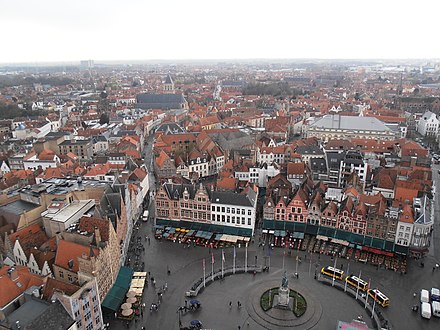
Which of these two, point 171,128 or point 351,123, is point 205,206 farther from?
point 351,123

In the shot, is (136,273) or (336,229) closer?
(136,273)

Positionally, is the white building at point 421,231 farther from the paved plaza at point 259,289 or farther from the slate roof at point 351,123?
the slate roof at point 351,123

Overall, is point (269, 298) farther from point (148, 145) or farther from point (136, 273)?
point (148, 145)

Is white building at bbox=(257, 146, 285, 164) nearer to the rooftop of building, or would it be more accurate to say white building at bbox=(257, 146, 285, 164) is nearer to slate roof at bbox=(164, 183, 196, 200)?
slate roof at bbox=(164, 183, 196, 200)

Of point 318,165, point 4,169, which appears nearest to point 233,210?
point 318,165

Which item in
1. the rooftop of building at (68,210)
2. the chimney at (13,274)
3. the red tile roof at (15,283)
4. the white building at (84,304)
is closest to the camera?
the white building at (84,304)

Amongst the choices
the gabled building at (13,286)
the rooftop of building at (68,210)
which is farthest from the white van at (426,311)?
the rooftop of building at (68,210)

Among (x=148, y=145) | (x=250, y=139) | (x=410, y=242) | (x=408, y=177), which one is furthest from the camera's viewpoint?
(x=148, y=145)

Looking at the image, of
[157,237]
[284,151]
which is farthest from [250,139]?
[157,237]
